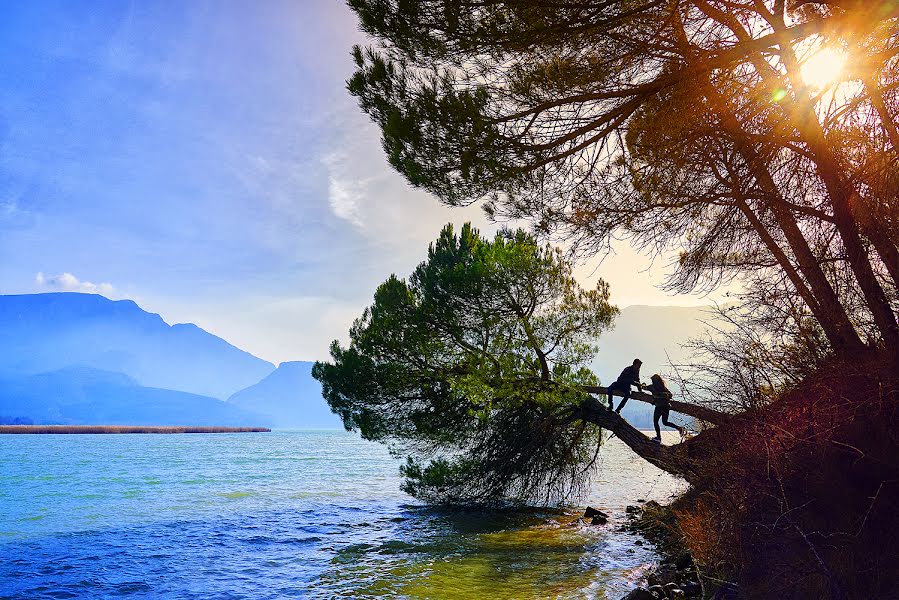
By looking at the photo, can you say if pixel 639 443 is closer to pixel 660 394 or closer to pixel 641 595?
pixel 660 394

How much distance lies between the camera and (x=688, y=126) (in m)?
7.54

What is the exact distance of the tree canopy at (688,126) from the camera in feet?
21.5

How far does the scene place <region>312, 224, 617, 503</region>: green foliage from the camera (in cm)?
1473

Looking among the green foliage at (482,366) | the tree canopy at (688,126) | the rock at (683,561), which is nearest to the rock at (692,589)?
the rock at (683,561)

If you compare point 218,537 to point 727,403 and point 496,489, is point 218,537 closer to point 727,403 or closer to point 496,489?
point 496,489

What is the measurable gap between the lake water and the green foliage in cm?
159

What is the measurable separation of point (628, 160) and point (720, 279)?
3038 mm

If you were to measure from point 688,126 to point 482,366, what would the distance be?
25.6ft

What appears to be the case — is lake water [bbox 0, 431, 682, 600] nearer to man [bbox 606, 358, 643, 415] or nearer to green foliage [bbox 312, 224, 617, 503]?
green foliage [bbox 312, 224, 617, 503]

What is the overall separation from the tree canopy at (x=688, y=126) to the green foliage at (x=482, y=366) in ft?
17.8

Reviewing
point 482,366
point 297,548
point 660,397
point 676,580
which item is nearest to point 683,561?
point 676,580

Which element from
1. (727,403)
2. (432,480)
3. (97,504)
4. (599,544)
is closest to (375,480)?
(97,504)

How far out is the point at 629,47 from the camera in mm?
7734

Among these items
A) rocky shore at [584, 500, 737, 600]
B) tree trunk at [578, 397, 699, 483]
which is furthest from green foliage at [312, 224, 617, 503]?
rocky shore at [584, 500, 737, 600]
